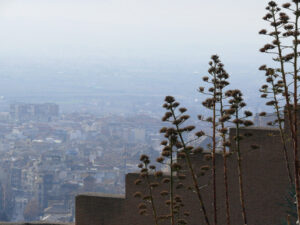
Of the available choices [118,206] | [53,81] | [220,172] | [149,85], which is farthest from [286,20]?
[53,81]

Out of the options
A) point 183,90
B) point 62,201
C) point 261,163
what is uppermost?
point 183,90

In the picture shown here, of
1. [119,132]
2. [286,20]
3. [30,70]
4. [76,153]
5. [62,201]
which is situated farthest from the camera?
[30,70]

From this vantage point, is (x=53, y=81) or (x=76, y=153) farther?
(x=53, y=81)

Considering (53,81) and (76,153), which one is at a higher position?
(53,81)

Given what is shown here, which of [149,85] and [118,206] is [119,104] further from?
[118,206]

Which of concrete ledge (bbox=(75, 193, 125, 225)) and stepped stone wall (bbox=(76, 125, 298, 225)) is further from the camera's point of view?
concrete ledge (bbox=(75, 193, 125, 225))

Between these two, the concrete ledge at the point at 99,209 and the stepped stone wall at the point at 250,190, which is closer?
the stepped stone wall at the point at 250,190

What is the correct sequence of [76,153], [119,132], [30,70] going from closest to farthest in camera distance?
1. [76,153]
2. [119,132]
3. [30,70]

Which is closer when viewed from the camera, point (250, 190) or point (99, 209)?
point (250, 190)

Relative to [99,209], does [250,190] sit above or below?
above

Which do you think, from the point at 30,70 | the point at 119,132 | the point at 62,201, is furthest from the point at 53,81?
the point at 62,201
